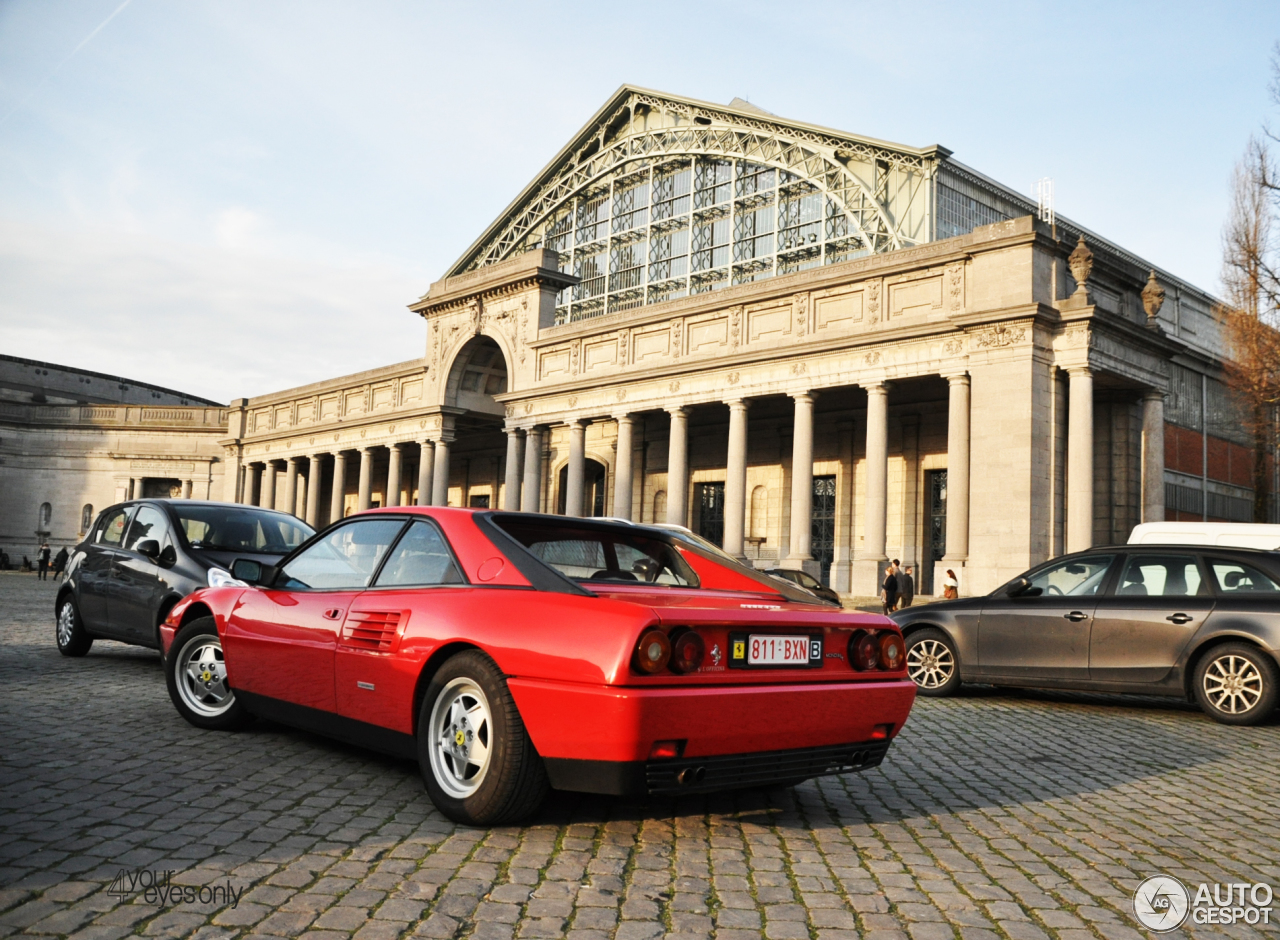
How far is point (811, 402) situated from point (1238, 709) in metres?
21.2

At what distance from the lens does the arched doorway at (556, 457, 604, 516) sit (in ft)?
145

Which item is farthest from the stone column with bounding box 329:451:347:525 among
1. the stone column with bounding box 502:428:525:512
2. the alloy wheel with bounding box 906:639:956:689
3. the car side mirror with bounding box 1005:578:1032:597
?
the car side mirror with bounding box 1005:578:1032:597

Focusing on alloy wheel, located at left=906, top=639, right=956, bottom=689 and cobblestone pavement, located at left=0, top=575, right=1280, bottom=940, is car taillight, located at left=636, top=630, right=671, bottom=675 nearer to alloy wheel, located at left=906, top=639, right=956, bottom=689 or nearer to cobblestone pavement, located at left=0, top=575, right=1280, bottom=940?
cobblestone pavement, located at left=0, top=575, right=1280, bottom=940

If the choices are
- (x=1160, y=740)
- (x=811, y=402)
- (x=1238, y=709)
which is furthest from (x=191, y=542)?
(x=811, y=402)

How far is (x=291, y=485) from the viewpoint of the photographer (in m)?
54.5

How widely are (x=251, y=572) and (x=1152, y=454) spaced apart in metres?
27.1

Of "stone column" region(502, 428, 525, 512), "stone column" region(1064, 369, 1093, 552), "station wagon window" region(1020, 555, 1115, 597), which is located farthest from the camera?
"stone column" region(502, 428, 525, 512)

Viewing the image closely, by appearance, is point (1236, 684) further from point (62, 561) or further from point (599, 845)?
point (62, 561)

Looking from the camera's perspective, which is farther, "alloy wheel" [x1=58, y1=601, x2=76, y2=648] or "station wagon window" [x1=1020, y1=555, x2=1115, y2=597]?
"alloy wheel" [x1=58, y1=601, x2=76, y2=648]

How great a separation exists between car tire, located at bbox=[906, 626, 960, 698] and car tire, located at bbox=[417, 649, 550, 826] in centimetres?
664

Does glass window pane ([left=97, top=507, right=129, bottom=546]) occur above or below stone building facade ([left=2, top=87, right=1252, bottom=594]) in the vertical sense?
below

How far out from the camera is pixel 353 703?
486 cm

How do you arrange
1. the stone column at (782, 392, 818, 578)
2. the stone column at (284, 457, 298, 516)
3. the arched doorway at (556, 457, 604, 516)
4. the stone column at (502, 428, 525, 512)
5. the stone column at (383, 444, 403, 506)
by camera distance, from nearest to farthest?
the stone column at (782, 392, 818, 578) < the stone column at (502, 428, 525, 512) < the arched doorway at (556, 457, 604, 516) < the stone column at (383, 444, 403, 506) < the stone column at (284, 457, 298, 516)

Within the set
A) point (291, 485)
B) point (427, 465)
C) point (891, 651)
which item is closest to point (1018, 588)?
point (891, 651)
